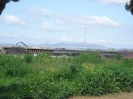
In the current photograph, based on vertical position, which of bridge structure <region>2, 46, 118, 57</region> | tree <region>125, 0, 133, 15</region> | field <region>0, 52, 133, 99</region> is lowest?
field <region>0, 52, 133, 99</region>

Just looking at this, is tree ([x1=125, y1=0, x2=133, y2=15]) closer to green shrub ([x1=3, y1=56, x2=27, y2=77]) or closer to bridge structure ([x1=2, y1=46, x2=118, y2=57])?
green shrub ([x1=3, y1=56, x2=27, y2=77])

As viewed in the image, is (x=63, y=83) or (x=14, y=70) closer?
(x=63, y=83)

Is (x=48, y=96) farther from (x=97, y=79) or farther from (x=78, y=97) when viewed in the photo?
(x=97, y=79)

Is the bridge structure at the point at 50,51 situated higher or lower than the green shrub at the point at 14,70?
higher

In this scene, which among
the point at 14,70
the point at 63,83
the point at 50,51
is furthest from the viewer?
the point at 50,51

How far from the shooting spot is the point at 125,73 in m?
11.4

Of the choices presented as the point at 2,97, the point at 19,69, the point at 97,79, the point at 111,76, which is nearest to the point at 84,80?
the point at 97,79

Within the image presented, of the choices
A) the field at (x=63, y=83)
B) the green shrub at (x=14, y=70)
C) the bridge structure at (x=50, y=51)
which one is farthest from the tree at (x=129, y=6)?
the bridge structure at (x=50, y=51)

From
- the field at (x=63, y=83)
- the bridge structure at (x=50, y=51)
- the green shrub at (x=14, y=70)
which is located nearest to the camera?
the field at (x=63, y=83)

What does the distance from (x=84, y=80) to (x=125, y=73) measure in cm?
176

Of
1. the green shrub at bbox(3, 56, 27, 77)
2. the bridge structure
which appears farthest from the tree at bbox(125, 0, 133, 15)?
the bridge structure

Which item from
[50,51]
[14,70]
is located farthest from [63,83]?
[50,51]

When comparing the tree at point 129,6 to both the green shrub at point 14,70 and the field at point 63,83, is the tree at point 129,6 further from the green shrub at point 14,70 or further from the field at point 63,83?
the green shrub at point 14,70

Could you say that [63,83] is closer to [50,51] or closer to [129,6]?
[129,6]
